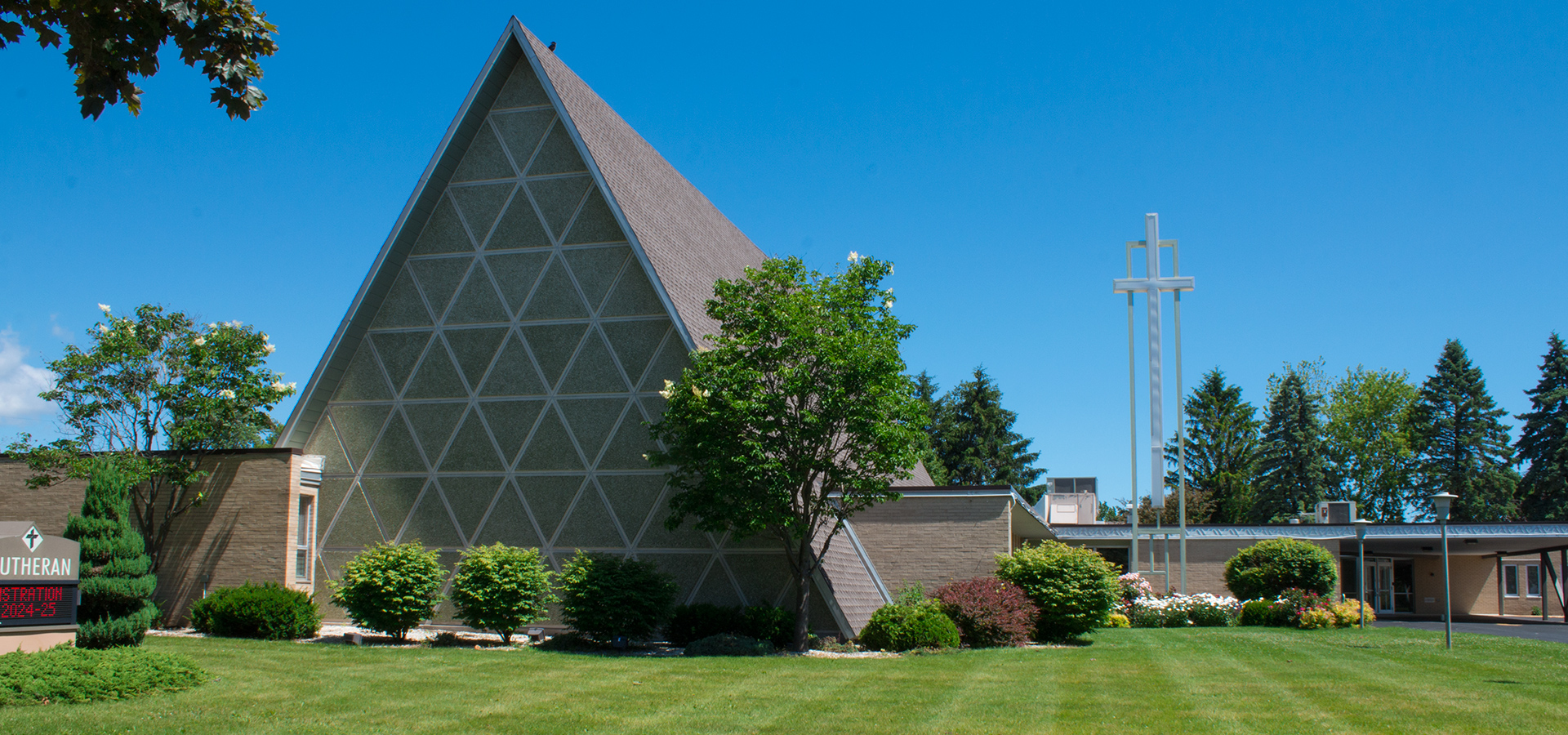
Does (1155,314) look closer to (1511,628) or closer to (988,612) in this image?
(988,612)

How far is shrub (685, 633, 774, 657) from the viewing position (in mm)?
16641

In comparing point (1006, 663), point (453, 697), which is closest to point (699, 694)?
point (453, 697)

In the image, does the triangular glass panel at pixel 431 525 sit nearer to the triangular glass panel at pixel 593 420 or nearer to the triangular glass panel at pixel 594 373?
the triangular glass panel at pixel 593 420

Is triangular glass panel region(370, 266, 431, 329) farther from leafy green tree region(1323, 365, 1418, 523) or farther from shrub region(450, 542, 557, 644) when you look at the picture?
leafy green tree region(1323, 365, 1418, 523)

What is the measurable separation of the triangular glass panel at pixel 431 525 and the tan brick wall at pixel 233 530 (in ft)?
7.35

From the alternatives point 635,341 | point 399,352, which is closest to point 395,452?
point 399,352

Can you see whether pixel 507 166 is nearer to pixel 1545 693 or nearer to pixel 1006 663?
pixel 1006 663

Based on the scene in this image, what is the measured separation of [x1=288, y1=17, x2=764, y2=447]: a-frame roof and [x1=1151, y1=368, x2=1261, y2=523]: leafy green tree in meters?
49.3

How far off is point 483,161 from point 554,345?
4.53m

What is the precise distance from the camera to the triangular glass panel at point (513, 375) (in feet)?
68.7

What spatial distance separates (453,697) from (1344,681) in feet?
37.0

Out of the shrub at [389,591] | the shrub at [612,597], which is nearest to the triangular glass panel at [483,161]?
the shrub at [389,591]

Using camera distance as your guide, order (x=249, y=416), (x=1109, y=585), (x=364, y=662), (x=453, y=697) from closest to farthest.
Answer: (x=453, y=697), (x=364, y=662), (x=1109, y=585), (x=249, y=416)

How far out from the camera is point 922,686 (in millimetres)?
12617
